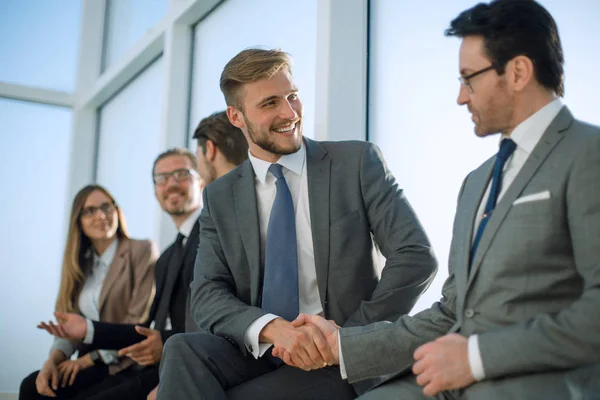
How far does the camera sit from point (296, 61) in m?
3.92

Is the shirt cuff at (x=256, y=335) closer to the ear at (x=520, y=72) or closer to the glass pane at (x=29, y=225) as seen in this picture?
the ear at (x=520, y=72)

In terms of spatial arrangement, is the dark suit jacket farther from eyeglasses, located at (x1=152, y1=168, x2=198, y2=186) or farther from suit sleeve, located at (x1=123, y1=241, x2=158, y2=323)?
eyeglasses, located at (x1=152, y1=168, x2=198, y2=186)

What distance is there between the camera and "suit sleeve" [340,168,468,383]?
65.7 inches

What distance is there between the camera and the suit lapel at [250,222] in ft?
7.70

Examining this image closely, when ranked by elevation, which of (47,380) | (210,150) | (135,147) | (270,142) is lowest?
(47,380)

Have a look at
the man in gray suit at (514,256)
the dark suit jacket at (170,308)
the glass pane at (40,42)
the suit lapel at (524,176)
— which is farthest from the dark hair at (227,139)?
the glass pane at (40,42)

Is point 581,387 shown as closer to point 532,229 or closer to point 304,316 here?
point 532,229

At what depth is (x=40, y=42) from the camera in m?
7.08

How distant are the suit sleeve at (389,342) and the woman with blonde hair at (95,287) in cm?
209

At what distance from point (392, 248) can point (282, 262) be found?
344mm

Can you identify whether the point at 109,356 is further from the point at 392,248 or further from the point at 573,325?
the point at 573,325

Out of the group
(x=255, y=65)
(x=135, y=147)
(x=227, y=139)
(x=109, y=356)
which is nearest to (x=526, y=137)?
(x=255, y=65)

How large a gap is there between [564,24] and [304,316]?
4.24ft

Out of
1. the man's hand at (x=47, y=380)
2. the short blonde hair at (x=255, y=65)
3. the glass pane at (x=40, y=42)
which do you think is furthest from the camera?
the glass pane at (x=40, y=42)
